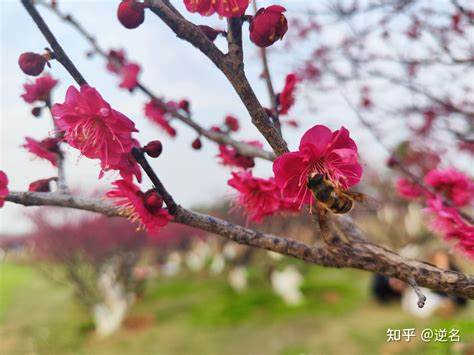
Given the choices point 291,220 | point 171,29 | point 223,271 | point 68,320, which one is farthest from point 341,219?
point 291,220

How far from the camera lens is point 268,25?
100cm

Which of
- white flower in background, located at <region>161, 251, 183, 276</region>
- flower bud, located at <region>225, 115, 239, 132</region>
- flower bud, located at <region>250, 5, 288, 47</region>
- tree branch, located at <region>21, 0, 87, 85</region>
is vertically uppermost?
white flower in background, located at <region>161, 251, 183, 276</region>

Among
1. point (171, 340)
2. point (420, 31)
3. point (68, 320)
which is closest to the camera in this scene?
point (420, 31)

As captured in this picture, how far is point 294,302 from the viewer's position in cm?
855

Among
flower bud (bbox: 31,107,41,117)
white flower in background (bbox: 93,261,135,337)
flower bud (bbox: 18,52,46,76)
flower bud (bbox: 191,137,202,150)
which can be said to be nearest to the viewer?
flower bud (bbox: 18,52,46,76)

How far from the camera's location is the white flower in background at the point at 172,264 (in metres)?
14.9

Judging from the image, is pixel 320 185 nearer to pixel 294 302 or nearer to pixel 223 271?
pixel 294 302

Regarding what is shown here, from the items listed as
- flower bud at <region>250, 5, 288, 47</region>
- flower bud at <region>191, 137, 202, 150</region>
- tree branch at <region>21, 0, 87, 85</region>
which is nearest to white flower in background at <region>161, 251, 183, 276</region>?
flower bud at <region>191, 137, 202, 150</region>

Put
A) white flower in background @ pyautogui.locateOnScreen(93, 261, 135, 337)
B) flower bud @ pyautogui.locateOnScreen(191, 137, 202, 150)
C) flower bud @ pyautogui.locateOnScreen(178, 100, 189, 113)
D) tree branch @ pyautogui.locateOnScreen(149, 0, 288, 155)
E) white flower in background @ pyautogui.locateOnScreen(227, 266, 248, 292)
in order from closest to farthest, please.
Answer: tree branch @ pyautogui.locateOnScreen(149, 0, 288, 155) < flower bud @ pyautogui.locateOnScreen(191, 137, 202, 150) < flower bud @ pyautogui.locateOnScreen(178, 100, 189, 113) < white flower in background @ pyautogui.locateOnScreen(93, 261, 135, 337) < white flower in background @ pyautogui.locateOnScreen(227, 266, 248, 292)

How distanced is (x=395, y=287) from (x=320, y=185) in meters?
7.10

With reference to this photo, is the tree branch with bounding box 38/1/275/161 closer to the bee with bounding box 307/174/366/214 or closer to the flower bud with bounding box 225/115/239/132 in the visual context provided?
the flower bud with bounding box 225/115/239/132

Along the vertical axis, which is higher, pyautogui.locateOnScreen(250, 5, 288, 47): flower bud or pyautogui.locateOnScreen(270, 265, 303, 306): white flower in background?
pyautogui.locateOnScreen(270, 265, 303, 306): white flower in background

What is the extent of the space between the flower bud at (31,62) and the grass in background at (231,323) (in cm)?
462

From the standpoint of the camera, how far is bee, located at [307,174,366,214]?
1.10 m
